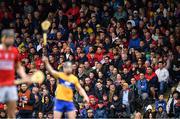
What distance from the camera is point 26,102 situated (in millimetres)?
22219

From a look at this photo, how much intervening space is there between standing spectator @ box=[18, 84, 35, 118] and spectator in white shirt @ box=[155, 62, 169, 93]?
4.34m

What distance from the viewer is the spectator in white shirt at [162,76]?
75.7 feet

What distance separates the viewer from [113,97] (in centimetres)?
2238

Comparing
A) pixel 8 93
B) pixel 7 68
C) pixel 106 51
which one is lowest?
→ pixel 8 93

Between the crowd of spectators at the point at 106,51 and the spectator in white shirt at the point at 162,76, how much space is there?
34 mm

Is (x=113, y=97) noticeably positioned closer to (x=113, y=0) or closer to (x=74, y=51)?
(x=74, y=51)

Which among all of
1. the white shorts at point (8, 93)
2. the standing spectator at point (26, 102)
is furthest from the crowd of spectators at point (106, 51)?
the white shorts at point (8, 93)

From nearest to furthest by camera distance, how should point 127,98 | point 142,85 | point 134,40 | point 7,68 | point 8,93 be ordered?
1. point 7,68
2. point 8,93
3. point 127,98
4. point 142,85
5. point 134,40

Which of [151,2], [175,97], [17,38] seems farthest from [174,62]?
[17,38]

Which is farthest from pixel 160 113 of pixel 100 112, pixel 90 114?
pixel 90 114

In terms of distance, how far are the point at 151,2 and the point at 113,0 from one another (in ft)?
5.74

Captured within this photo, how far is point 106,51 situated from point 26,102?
397 cm

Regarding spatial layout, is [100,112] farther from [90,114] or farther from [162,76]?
[162,76]

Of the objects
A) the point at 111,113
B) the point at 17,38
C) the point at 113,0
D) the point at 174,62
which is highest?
the point at 113,0
